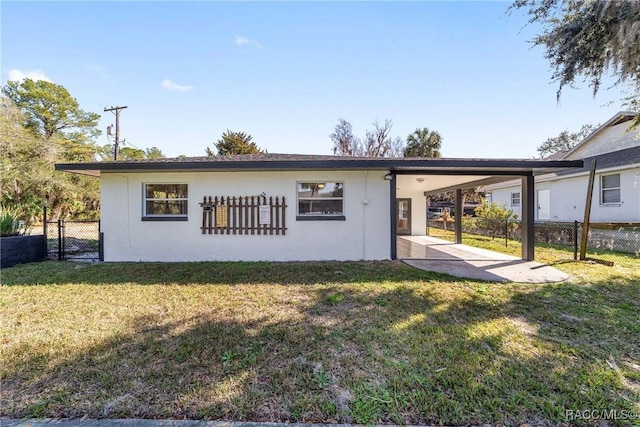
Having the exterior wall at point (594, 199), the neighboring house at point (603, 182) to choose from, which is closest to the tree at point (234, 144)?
the neighboring house at point (603, 182)

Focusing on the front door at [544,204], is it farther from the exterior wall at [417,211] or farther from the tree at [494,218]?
the exterior wall at [417,211]

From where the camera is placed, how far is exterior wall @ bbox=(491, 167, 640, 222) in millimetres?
11109

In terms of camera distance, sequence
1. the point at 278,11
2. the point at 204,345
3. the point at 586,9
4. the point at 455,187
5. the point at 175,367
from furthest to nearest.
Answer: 1. the point at 455,187
2. the point at 278,11
3. the point at 586,9
4. the point at 204,345
5. the point at 175,367

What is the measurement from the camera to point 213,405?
224cm

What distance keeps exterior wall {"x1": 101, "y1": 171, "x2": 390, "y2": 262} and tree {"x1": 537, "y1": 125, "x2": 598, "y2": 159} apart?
37964 millimetres

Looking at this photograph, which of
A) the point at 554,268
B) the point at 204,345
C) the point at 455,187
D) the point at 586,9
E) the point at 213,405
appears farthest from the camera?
the point at 455,187

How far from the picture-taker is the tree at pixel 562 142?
34969mm

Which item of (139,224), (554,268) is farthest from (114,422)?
(554,268)

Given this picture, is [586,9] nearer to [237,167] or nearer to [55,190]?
[237,167]

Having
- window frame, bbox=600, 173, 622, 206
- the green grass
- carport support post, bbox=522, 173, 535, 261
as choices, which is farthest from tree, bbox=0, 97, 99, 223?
window frame, bbox=600, 173, 622, 206

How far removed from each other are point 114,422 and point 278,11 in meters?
8.89

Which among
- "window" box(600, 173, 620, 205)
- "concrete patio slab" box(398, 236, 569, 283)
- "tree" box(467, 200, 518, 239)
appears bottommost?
"concrete patio slab" box(398, 236, 569, 283)

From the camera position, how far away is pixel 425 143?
27250mm

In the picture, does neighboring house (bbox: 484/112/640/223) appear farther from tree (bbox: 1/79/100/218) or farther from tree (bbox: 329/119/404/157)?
tree (bbox: 1/79/100/218)
